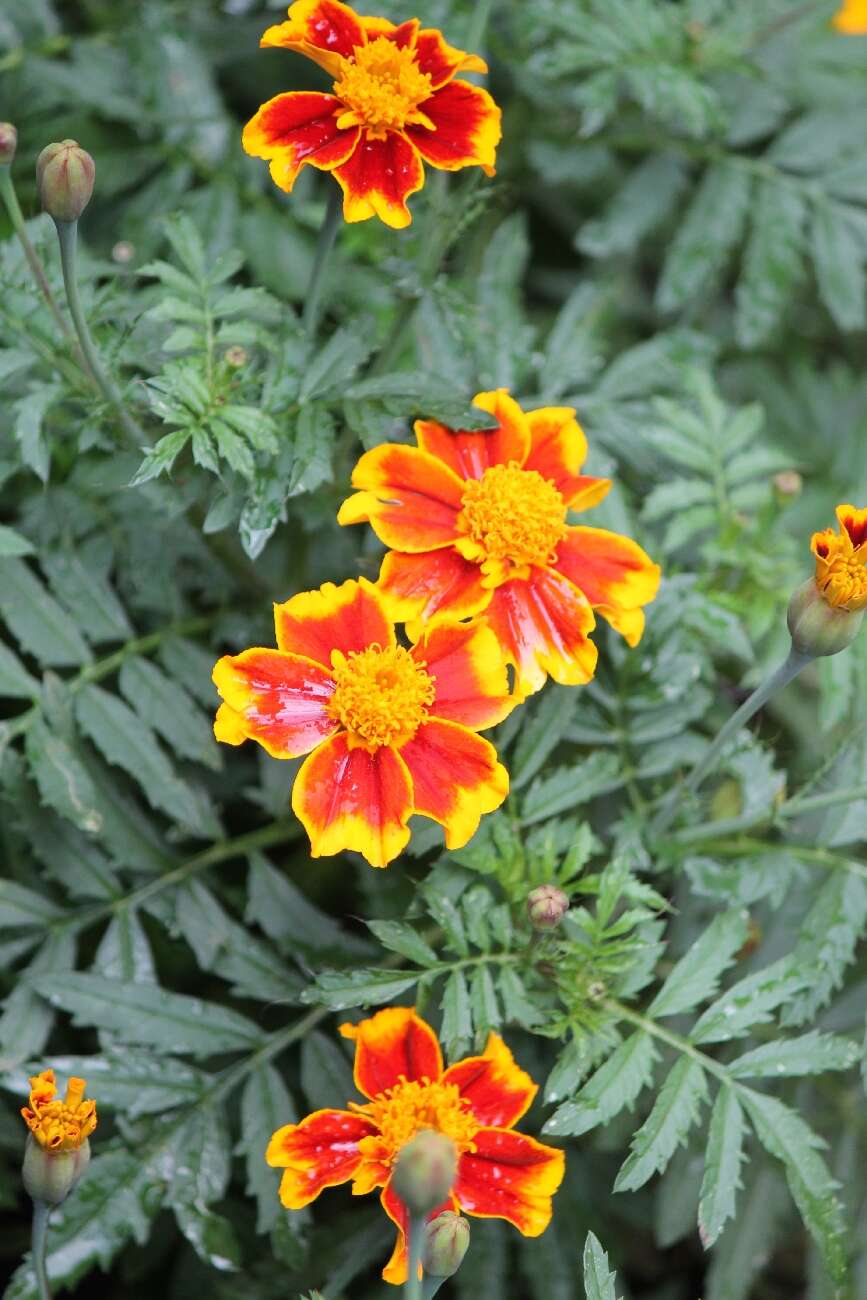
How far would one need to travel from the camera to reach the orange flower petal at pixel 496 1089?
139 centimetres

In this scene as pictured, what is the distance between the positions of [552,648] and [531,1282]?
33.0 inches

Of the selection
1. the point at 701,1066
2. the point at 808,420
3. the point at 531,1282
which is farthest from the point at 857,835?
the point at 808,420

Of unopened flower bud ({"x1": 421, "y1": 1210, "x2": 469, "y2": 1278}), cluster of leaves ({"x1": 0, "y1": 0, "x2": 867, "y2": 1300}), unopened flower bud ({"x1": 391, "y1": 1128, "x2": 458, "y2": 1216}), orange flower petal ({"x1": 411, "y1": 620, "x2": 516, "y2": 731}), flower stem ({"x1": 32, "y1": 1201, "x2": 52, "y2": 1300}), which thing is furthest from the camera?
cluster of leaves ({"x1": 0, "y1": 0, "x2": 867, "y2": 1300})

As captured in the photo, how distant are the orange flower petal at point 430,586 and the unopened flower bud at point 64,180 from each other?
430mm

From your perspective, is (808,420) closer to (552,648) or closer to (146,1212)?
(552,648)

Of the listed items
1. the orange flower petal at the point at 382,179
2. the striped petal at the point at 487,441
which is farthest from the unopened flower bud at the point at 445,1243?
the orange flower petal at the point at 382,179

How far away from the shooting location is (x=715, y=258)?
7.56 ft

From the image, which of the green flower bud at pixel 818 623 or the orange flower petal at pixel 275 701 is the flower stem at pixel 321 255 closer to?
the orange flower petal at pixel 275 701

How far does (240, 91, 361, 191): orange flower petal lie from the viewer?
4.68 ft

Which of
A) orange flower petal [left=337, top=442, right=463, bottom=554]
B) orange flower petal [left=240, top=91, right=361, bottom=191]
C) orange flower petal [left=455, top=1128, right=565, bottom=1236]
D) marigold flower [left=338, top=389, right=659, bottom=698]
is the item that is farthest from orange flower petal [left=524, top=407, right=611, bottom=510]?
orange flower petal [left=455, top=1128, right=565, bottom=1236]

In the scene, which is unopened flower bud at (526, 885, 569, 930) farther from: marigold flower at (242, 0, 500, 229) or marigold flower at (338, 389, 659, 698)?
marigold flower at (242, 0, 500, 229)

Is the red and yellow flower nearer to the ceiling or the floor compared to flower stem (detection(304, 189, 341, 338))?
nearer to the floor

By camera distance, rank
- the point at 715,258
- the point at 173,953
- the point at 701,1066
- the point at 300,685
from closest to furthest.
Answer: the point at 300,685
the point at 701,1066
the point at 173,953
the point at 715,258

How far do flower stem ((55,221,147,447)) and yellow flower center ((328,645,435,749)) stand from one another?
339 millimetres
